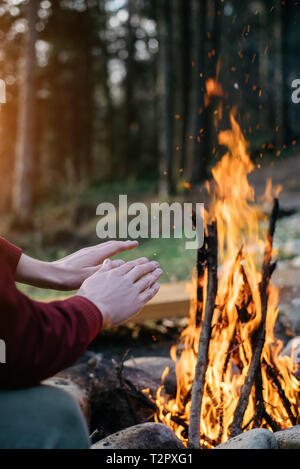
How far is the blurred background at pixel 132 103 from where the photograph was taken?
1250 centimetres

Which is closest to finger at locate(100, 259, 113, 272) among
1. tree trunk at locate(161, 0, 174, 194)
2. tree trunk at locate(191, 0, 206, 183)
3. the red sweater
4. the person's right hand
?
the person's right hand

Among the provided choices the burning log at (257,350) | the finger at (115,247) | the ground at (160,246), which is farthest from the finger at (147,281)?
the ground at (160,246)

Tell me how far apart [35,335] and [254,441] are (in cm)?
120

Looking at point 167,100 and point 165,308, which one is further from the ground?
point 167,100

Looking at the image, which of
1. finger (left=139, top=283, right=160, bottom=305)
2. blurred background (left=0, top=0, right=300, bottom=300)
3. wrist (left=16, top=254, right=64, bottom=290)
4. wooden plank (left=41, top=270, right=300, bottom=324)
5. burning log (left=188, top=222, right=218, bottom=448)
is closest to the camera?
finger (left=139, top=283, right=160, bottom=305)

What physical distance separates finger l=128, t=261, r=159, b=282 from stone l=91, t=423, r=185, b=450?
0.92 metres

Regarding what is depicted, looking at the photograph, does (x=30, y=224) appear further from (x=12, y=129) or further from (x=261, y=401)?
(x=261, y=401)

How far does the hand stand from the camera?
2.15 m

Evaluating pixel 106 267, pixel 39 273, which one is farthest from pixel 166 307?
pixel 106 267

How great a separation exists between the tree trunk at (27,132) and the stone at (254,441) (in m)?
11.5

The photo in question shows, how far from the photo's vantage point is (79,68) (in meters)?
20.7

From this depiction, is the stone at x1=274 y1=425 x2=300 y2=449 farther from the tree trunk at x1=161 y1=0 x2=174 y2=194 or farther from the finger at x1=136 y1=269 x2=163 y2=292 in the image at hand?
the tree trunk at x1=161 y1=0 x2=174 y2=194

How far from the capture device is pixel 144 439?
241 centimetres

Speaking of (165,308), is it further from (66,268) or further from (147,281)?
(147,281)
